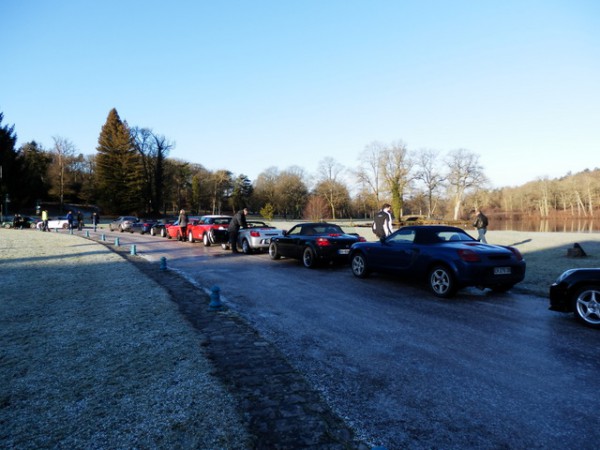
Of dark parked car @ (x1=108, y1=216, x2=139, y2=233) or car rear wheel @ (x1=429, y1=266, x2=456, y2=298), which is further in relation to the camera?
dark parked car @ (x1=108, y1=216, x2=139, y2=233)

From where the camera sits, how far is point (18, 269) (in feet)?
33.3

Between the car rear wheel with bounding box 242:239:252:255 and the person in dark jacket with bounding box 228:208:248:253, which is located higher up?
the person in dark jacket with bounding box 228:208:248:253

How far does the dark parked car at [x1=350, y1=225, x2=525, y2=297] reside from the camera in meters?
6.93

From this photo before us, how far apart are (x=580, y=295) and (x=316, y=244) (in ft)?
21.9

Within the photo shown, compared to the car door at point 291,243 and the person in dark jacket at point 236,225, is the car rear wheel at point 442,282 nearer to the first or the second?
the car door at point 291,243

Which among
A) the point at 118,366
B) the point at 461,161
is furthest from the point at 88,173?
the point at 118,366

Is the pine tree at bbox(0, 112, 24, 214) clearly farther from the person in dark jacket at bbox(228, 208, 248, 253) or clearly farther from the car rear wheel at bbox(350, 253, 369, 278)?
the car rear wheel at bbox(350, 253, 369, 278)

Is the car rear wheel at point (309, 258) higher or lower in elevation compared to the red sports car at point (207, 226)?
lower

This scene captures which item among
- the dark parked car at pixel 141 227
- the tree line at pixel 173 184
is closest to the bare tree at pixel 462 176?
the tree line at pixel 173 184

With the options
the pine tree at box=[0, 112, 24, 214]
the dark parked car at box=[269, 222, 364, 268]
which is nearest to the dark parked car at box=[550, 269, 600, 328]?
the dark parked car at box=[269, 222, 364, 268]

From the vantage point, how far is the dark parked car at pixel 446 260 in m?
6.93

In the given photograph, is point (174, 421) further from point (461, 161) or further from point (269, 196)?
point (269, 196)

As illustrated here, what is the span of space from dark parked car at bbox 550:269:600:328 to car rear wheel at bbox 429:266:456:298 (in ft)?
5.58

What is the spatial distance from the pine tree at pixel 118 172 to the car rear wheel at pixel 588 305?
66.5 metres
